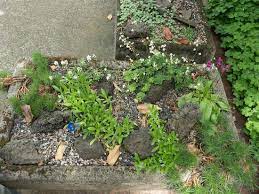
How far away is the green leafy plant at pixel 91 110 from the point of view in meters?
3.35

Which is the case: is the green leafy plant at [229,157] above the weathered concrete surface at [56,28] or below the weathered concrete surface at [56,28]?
below

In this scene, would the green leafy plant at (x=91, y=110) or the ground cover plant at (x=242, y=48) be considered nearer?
the green leafy plant at (x=91, y=110)

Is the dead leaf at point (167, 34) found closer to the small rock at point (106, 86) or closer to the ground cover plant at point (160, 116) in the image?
the ground cover plant at point (160, 116)

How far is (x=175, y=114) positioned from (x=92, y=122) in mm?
764

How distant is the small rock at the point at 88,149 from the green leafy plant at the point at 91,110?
70mm

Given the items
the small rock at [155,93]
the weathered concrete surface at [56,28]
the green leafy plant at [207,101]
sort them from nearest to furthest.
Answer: the green leafy plant at [207,101] < the small rock at [155,93] < the weathered concrete surface at [56,28]

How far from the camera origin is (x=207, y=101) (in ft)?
11.7

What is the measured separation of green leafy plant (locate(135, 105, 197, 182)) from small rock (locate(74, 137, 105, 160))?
33 cm

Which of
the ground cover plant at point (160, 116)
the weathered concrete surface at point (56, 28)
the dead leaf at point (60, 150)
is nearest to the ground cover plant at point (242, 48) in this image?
the ground cover plant at point (160, 116)

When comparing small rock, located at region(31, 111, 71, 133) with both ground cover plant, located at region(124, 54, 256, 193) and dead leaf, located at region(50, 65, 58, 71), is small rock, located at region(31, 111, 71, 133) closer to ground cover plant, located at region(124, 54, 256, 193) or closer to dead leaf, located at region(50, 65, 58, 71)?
dead leaf, located at region(50, 65, 58, 71)

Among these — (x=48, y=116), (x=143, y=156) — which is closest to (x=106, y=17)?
(x=48, y=116)

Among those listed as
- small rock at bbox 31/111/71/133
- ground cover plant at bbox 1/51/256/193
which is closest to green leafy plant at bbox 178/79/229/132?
ground cover plant at bbox 1/51/256/193

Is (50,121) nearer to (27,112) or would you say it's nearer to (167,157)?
(27,112)

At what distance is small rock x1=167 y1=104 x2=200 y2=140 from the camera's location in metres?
3.38
